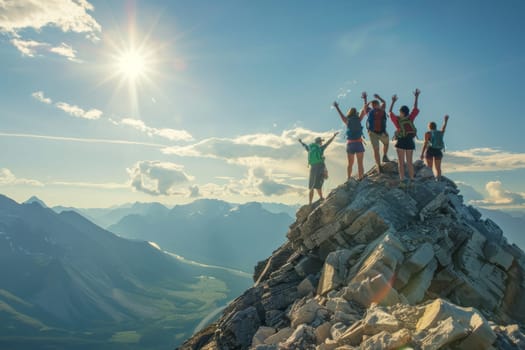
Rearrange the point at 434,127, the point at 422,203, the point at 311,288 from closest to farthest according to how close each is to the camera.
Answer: the point at 311,288 → the point at 422,203 → the point at 434,127

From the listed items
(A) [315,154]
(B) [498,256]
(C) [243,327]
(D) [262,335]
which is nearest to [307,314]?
(D) [262,335]

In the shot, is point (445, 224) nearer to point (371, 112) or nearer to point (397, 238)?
point (397, 238)

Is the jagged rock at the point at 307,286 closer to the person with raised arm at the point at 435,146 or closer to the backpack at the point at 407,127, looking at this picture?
the backpack at the point at 407,127

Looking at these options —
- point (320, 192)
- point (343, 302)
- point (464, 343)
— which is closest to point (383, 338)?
point (464, 343)

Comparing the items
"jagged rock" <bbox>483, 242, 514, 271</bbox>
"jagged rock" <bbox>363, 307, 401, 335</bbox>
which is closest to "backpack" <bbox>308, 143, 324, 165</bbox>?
"jagged rock" <bbox>483, 242, 514, 271</bbox>

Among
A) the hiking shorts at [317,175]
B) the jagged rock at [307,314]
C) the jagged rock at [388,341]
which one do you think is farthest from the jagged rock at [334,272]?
the hiking shorts at [317,175]

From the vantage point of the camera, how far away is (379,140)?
2836 cm

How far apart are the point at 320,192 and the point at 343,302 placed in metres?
15.2

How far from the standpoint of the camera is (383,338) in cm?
1198

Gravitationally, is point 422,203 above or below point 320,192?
below

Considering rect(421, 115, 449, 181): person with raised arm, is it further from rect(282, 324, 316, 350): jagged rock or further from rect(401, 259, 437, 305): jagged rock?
rect(282, 324, 316, 350): jagged rock

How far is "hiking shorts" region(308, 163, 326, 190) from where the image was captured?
3062 centimetres

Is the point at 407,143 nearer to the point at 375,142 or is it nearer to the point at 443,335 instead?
the point at 375,142

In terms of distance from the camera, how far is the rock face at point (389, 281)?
1286cm
